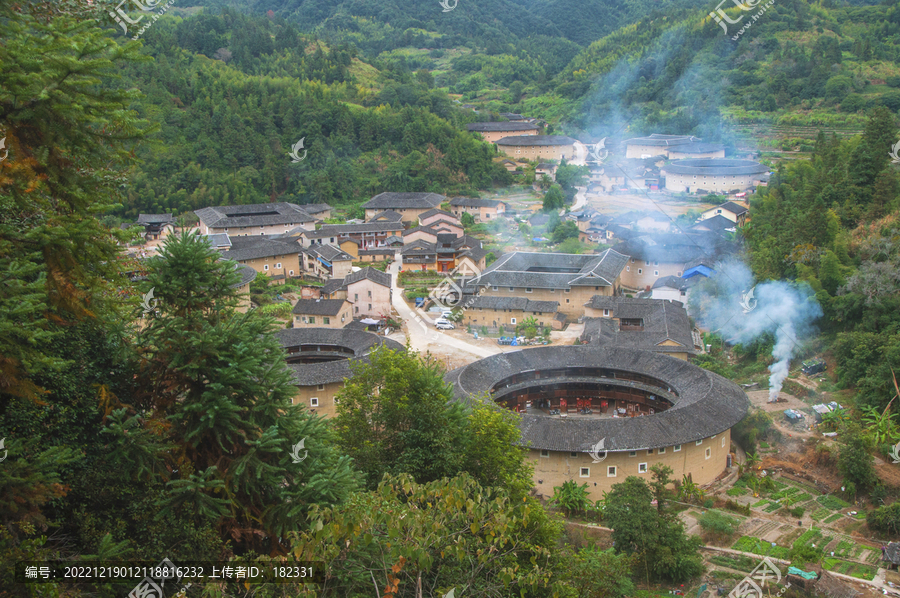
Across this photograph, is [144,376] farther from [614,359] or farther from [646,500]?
[614,359]

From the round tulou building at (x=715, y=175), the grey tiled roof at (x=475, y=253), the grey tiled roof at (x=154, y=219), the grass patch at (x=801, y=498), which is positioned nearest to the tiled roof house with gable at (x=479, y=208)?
the grey tiled roof at (x=475, y=253)

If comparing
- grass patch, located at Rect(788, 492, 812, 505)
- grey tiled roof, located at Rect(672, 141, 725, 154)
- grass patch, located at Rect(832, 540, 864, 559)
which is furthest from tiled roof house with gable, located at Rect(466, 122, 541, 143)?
grass patch, located at Rect(832, 540, 864, 559)

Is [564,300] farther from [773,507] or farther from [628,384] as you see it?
[773,507]

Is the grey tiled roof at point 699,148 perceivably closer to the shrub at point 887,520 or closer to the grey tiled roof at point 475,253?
the grey tiled roof at point 475,253

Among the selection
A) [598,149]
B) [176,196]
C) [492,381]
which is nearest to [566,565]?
[492,381]

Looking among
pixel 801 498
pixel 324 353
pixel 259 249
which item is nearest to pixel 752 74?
pixel 259 249

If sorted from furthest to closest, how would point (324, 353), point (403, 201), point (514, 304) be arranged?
point (403, 201) < point (514, 304) < point (324, 353)
